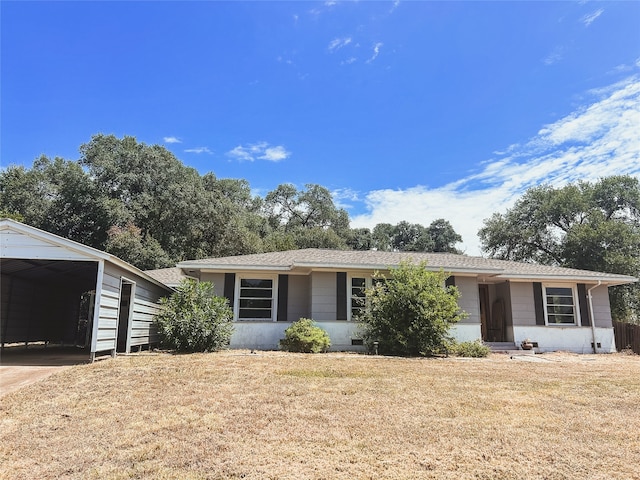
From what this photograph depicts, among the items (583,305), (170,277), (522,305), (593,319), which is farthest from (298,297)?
(593,319)

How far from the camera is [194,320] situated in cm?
1076

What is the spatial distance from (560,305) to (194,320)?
41.9 ft

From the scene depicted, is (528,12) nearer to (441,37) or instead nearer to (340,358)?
(441,37)

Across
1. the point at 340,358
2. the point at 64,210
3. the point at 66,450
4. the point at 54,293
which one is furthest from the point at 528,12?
the point at 64,210

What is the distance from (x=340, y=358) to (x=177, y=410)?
5447 mm

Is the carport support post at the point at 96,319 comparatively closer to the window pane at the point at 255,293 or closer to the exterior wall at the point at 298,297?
the window pane at the point at 255,293

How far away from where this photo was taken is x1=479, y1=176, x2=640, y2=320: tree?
24.6 metres

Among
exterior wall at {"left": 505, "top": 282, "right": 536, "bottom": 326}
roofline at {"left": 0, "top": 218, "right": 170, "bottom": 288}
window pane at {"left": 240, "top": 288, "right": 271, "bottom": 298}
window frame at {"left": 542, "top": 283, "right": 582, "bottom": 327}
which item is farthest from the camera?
window frame at {"left": 542, "top": 283, "right": 582, "bottom": 327}

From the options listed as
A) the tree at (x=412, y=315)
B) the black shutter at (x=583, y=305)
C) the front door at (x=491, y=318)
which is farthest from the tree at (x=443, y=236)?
A: the tree at (x=412, y=315)

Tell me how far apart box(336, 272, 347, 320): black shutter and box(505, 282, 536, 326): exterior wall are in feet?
20.4

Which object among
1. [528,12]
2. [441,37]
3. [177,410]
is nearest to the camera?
[177,410]

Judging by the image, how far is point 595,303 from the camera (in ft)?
47.8

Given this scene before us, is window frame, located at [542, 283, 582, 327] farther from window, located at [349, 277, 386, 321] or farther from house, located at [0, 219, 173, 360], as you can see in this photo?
house, located at [0, 219, 173, 360]

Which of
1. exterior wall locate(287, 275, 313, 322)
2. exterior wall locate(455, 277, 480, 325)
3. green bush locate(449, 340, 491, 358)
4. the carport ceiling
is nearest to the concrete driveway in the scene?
the carport ceiling
